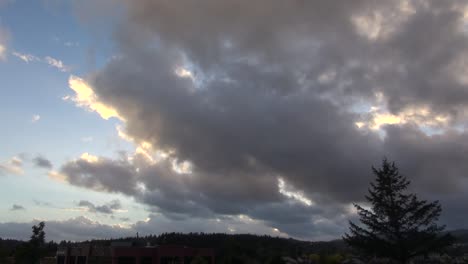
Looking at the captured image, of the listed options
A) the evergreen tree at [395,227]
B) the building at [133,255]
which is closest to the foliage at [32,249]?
the building at [133,255]

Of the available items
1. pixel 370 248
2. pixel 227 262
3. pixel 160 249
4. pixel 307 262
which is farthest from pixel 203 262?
pixel 370 248

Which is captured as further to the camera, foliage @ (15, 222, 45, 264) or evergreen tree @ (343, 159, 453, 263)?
foliage @ (15, 222, 45, 264)

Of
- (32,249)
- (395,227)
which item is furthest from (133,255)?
(395,227)

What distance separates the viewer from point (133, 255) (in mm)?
85312

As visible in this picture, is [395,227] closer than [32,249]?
Yes

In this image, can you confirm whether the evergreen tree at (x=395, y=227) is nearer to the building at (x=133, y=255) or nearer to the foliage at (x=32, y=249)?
the building at (x=133, y=255)

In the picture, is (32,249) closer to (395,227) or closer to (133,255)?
(133,255)

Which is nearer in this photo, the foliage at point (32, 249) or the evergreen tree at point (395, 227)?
the evergreen tree at point (395, 227)

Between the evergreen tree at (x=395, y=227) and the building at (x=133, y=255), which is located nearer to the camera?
the evergreen tree at (x=395, y=227)

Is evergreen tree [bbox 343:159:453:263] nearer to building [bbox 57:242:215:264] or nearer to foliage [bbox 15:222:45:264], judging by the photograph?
building [bbox 57:242:215:264]

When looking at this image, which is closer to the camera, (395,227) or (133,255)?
(395,227)

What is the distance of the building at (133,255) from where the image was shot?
8388cm

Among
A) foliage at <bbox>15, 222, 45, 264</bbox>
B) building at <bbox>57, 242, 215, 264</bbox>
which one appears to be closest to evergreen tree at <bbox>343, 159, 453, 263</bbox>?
building at <bbox>57, 242, 215, 264</bbox>

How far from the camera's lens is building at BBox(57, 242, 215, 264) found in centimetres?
8388
